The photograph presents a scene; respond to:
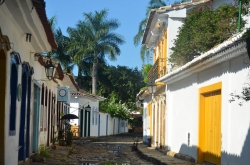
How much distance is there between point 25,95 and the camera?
12.5m

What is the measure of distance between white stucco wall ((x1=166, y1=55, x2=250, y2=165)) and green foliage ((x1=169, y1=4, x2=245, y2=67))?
4.52 ft

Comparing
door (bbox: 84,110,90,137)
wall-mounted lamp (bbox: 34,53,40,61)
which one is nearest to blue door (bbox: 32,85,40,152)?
wall-mounted lamp (bbox: 34,53,40,61)

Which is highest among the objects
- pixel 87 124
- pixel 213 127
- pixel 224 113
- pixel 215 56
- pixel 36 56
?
pixel 36 56

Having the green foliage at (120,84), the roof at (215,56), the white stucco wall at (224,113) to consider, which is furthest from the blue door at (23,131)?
the green foliage at (120,84)

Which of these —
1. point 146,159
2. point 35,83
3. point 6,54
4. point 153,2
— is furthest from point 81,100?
point 6,54

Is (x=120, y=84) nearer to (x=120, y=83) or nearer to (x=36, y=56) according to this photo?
(x=120, y=83)

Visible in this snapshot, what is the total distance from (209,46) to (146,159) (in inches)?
190

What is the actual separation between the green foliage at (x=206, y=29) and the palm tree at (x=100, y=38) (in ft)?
98.0

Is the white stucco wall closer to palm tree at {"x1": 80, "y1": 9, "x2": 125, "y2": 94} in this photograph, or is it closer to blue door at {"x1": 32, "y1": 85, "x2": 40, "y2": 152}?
blue door at {"x1": 32, "y1": 85, "x2": 40, "y2": 152}

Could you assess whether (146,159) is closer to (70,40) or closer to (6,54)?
(6,54)

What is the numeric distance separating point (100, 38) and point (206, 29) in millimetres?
32151

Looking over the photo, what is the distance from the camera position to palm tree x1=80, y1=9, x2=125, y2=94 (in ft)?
158

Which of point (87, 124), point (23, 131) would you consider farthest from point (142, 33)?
point (23, 131)

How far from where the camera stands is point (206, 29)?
17.1m
